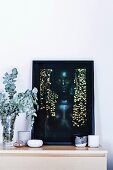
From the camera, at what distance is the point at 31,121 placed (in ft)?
8.50

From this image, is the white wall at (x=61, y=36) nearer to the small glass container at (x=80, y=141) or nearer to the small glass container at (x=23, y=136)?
the small glass container at (x=80, y=141)

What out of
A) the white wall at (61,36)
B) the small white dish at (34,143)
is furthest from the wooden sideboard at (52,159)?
the white wall at (61,36)

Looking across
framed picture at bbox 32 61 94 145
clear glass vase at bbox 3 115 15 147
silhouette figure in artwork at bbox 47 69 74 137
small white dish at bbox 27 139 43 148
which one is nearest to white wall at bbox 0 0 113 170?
framed picture at bbox 32 61 94 145

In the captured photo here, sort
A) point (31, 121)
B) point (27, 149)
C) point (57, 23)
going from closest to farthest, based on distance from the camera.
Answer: point (27, 149)
point (31, 121)
point (57, 23)

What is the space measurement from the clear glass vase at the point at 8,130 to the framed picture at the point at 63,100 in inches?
8.6

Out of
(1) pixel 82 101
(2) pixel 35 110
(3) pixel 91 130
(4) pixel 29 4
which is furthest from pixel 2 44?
(3) pixel 91 130

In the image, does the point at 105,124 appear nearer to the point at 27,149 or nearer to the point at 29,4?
the point at 27,149

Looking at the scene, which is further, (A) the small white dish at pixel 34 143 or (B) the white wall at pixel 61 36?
(B) the white wall at pixel 61 36

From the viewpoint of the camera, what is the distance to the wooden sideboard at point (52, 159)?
237cm

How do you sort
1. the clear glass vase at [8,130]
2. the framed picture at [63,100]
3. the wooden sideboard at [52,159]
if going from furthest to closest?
the framed picture at [63,100]
the clear glass vase at [8,130]
the wooden sideboard at [52,159]

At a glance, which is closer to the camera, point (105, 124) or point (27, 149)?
point (27, 149)

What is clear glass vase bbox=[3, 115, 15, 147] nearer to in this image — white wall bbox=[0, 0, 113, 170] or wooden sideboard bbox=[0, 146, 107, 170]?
wooden sideboard bbox=[0, 146, 107, 170]

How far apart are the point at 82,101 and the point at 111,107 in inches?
11.0

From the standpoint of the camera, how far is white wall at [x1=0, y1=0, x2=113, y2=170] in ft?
9.03
